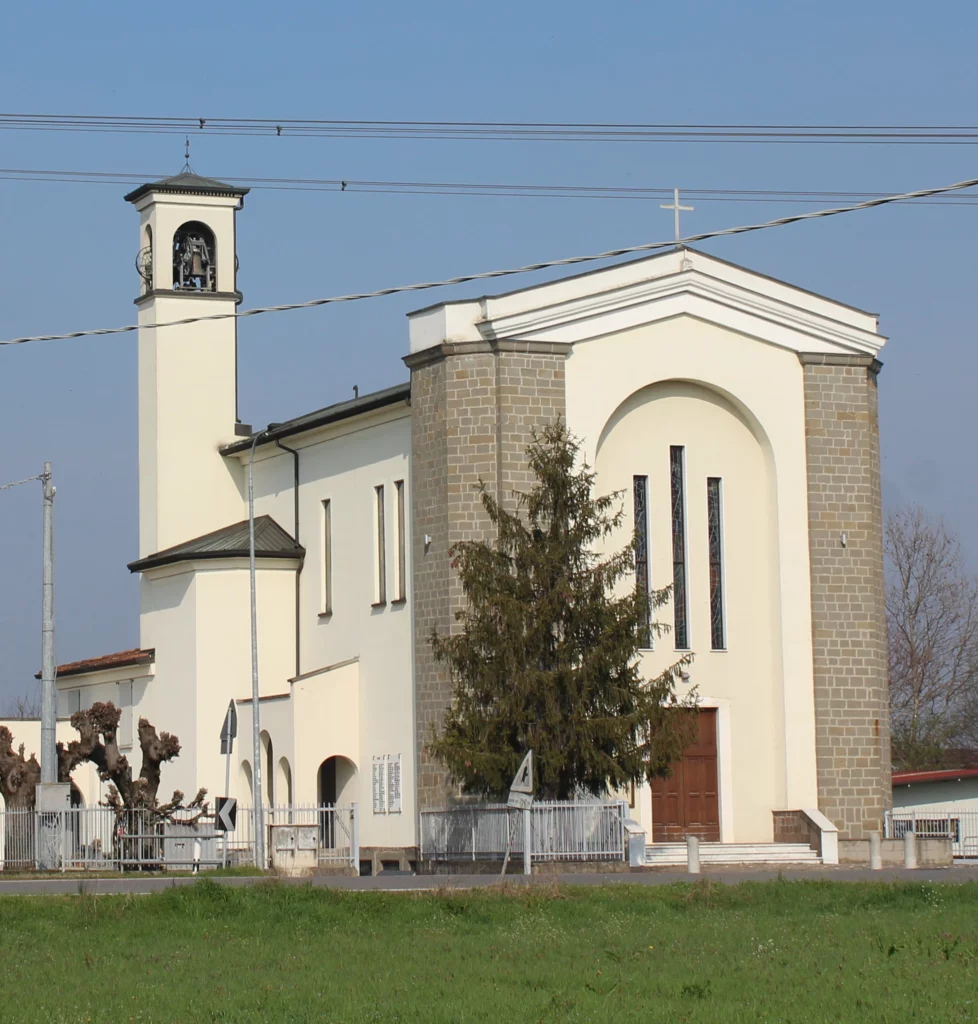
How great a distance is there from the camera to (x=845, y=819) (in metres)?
40.2

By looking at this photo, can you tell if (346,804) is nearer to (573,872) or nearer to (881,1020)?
(573,872)

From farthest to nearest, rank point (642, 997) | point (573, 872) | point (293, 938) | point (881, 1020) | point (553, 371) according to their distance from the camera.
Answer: point (553, 371)
point (573, 872)
point (293, 938)
point (642, 997)
point (881, 1020)

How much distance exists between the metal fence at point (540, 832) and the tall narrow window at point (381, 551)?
20.3ft

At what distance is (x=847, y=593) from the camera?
41.2 metres

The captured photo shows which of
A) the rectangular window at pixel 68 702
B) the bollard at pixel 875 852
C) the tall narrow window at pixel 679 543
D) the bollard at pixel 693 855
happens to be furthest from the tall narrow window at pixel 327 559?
the bollard at pixel 875 852

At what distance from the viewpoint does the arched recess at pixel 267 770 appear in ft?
143

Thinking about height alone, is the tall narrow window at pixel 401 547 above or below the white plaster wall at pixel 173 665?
above

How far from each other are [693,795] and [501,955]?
2152 centimetres

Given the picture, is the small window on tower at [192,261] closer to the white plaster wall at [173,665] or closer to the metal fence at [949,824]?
the white plaster wall at [173,665]

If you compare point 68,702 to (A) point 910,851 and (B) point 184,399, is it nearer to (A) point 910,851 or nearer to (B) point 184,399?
(B) point 184,399

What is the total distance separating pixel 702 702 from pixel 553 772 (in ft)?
22.9

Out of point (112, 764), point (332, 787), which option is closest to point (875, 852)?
point (332, 787)

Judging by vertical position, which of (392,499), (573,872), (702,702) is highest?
(392,499)

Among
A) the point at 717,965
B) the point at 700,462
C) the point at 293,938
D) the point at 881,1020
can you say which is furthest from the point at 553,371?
the point at 881,1020
